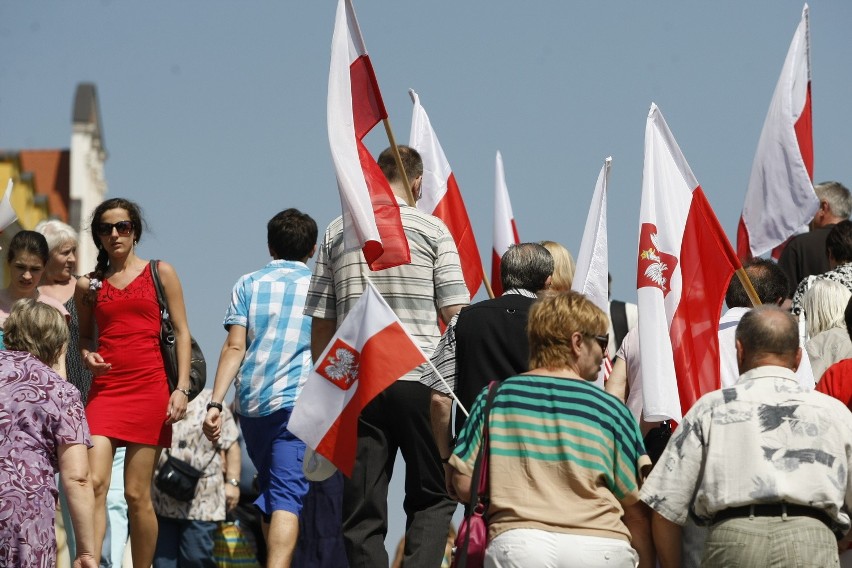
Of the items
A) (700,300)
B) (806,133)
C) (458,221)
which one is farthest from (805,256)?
(700,300)

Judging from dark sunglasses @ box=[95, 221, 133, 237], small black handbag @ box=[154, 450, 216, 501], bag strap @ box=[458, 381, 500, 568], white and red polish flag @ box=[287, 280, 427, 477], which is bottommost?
small black handbag @ box=[154, 450, 216, 501]

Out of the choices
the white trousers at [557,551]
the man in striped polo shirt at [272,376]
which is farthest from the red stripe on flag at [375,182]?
the white trousers at [557,551]

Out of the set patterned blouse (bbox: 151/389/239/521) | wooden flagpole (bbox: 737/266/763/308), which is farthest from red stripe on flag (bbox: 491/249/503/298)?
wooden flagpole (bbox: 737/266/763/308)

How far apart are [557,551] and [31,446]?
2.81 m

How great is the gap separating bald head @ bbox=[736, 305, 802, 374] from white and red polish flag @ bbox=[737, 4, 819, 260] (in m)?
5.62

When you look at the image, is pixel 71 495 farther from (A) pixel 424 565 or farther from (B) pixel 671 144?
Answer: (B) pixel 671 144

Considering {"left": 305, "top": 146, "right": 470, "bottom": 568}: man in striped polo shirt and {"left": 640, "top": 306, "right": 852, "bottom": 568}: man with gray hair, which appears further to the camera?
{"left": 305, "top": 146, "right": 470, "bottom": 568}: man in striped polo shirt

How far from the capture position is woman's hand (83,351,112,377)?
30.7 feet

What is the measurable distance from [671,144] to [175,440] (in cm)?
453

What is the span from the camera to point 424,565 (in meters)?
8.05

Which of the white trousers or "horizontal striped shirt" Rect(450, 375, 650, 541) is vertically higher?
"horizontal striped shirt" Rect(450, 375, 650, 541)

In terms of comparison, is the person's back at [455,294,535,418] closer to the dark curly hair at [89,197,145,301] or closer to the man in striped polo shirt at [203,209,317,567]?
the man in striped polo shirt at [203,209,317,567]

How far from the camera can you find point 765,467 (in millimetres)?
6441

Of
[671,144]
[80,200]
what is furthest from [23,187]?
[671,144]
